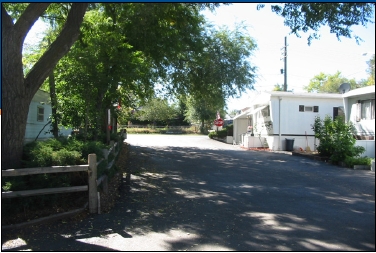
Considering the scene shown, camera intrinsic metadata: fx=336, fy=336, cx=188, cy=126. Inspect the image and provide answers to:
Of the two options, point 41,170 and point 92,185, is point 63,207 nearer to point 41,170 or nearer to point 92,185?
point 92,185

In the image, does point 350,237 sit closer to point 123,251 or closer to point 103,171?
point 123,251

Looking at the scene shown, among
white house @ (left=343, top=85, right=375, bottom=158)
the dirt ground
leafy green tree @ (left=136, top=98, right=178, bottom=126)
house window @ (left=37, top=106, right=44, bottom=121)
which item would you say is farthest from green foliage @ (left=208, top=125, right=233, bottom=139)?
white house @ (left=343, top=85, right=375, bottom=158)

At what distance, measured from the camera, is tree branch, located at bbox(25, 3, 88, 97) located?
22.0ft

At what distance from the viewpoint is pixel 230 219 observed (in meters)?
5.75

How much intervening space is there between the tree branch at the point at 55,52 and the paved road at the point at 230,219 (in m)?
2.92

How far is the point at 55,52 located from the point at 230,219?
4782 mm

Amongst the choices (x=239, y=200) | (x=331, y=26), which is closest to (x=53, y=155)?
(x=239, y=200)

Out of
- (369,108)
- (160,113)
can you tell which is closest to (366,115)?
(369,108)

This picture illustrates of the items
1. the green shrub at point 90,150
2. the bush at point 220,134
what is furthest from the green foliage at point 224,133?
the green shrub at point 90,150

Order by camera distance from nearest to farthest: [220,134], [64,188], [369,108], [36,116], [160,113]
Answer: [369,108], [64,188], [36,116], [220,134], [160,113]

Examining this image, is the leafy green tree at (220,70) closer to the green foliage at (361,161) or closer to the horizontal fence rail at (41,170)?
the green foliage at (361,161)

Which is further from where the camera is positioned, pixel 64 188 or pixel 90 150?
pixel 90 150

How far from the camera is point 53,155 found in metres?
6.31

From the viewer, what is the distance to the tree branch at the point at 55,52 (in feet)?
22.0
